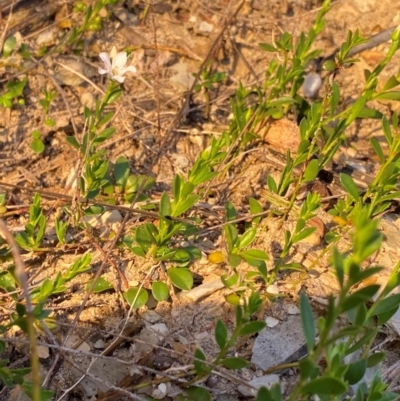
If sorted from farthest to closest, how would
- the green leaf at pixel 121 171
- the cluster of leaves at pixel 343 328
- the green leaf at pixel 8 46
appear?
the green leaf at pixel 8 46, the green leaf at pixel 121 171, the cluster of leaves at pixel 343 328

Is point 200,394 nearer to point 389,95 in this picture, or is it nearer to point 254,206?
point 254,206

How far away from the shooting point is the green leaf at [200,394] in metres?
2.01

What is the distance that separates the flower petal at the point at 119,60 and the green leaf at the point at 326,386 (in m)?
1.44

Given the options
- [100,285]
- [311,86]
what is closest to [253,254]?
[100,285]

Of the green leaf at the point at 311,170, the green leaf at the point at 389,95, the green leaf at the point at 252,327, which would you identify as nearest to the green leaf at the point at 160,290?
the green leaf at the point at 252,327

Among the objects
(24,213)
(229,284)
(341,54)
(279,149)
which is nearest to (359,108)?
(341,54)

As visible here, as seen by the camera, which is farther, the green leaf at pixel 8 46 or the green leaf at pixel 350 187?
the green leaf at pixel 8 46

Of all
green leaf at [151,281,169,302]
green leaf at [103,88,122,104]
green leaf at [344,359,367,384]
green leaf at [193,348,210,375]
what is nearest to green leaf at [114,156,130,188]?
green leaf at [103,88,122,104]

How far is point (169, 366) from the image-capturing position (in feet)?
7.17

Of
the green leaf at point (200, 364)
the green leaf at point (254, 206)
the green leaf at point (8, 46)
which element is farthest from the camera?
the green leaf at point (8, 46)

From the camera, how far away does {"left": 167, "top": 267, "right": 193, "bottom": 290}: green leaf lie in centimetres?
236

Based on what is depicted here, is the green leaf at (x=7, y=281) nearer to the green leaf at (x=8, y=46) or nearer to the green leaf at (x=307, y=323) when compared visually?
the green leaf at (x=307, y=323)

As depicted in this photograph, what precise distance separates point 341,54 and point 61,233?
1277 millimetres

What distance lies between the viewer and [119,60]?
2537 millimetres
